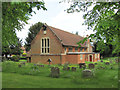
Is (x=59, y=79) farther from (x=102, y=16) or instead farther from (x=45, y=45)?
(x=45, y=45)

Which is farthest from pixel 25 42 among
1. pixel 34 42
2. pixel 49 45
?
pixel 49 45

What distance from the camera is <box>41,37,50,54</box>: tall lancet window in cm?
2815

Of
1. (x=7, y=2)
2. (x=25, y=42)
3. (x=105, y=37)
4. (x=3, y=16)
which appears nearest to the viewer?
(x=7, y=2)

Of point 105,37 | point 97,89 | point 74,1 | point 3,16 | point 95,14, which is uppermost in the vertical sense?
point 74,1

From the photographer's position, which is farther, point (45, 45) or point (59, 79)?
point (45, 45)

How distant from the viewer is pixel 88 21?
10.3 m

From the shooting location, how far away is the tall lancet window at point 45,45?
28.2 m

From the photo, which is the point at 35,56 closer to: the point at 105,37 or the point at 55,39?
the point at 55,39

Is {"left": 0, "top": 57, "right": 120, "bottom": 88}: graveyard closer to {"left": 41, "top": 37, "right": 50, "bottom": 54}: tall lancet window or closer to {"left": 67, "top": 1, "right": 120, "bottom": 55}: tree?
{"left": 67, "top": 1, "right": 120, "bottom": 55}: tree

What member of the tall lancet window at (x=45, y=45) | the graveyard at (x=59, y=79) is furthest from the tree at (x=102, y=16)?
the tall lancet window at (x=45, y=45)

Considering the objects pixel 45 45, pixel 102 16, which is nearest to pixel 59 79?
pixel 102 16

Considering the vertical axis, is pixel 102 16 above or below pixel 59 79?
above

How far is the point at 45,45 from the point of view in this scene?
2866cm

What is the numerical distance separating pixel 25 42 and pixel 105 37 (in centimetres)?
3750
